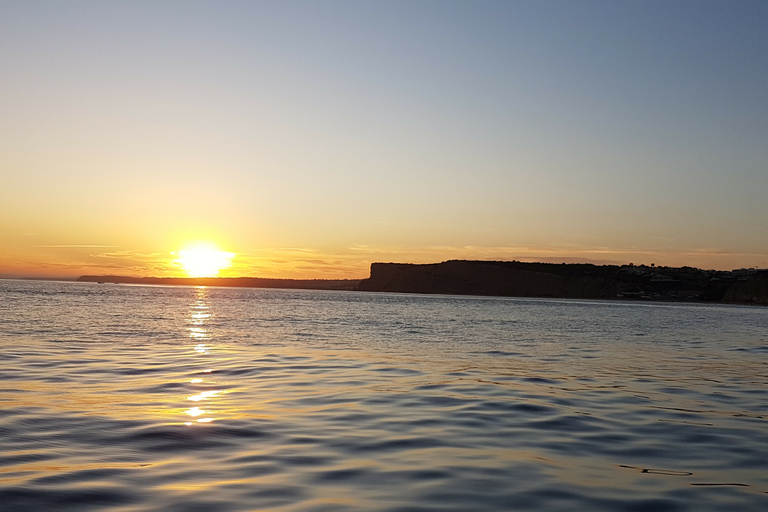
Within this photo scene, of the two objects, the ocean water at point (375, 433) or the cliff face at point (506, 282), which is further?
the cliff face at point (506, 282)

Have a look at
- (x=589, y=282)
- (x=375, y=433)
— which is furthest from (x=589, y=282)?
(x=375, y=433)

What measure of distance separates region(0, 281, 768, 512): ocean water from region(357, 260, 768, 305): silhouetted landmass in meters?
126

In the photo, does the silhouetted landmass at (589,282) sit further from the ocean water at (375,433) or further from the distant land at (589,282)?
the ocean water at (375,433)

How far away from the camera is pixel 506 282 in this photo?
615 ft

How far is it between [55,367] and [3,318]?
2026cm

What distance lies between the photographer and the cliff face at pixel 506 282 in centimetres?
16875

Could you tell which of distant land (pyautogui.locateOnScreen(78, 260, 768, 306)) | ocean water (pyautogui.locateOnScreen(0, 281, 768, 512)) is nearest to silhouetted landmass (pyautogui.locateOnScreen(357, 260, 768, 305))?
distant land (pyautogui.locateOnScreen(78, 260, 768, 306))

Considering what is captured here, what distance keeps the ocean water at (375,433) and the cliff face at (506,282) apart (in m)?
156

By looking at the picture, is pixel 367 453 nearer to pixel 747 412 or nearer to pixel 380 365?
pixel 747 412

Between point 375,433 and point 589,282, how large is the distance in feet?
556

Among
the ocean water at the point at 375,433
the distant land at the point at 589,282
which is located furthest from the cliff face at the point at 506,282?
the ocean water at the point at 375,433

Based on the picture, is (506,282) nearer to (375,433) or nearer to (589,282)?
(589,282)

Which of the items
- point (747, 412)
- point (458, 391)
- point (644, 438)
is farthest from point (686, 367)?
point (644, 438)

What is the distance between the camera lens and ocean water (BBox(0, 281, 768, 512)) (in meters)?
5.93
